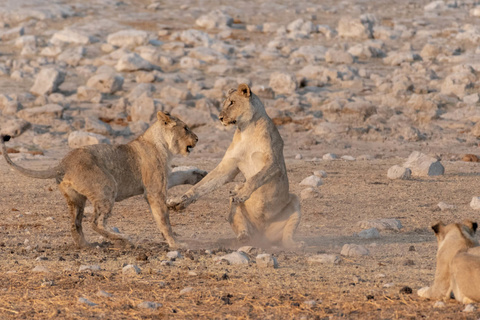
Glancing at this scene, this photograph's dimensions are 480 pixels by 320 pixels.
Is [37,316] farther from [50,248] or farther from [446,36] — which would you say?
[446,36]

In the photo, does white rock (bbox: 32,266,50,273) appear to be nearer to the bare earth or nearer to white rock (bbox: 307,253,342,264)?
the bare earth

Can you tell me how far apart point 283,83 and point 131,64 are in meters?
3.54

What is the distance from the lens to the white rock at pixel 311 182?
11602 millimetres

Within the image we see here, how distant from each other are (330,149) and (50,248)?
8.28 meters

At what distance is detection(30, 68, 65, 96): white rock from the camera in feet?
58.7

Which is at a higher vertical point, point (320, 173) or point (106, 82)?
point (320, 173)

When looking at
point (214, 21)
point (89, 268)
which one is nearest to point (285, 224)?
point (89, 268)

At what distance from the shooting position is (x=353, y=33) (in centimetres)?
2286

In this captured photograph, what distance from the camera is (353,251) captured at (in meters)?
Answer: 7.51

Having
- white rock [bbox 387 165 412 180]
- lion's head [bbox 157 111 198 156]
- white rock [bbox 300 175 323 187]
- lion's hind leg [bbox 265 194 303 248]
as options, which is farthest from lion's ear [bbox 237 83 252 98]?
white rock [bbox 387 165 412 180]

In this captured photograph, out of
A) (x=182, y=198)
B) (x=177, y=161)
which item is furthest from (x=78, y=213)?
(x=177, y=161)

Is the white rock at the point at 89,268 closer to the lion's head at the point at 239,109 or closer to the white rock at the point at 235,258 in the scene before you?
the white rock at the point at 235,258

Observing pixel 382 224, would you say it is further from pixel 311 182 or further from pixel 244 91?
pixel 311 182

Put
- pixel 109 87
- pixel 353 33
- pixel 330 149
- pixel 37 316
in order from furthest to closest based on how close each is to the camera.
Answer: pixel 353 33 → pixel 109 87 → pixel 330 149 → pixel 37 316
